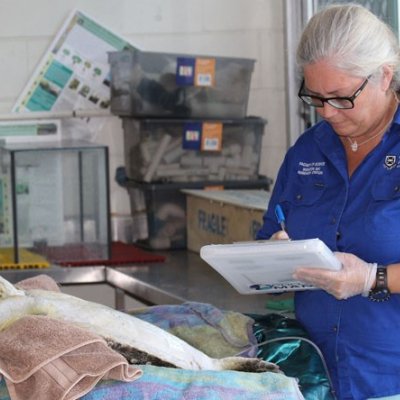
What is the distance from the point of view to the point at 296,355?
223 cm

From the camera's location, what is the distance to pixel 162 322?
2371mm

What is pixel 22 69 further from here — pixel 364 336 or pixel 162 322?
pixel 364 336

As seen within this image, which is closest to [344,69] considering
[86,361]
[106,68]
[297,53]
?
[297,53]

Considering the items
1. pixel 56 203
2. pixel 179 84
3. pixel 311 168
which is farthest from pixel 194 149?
pixel 311 168

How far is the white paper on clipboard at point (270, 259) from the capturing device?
78.5 inches

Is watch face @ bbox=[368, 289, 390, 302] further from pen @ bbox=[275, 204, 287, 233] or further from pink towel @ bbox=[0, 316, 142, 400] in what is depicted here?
pink towel @ bbox=[0, 316, 142, 400]

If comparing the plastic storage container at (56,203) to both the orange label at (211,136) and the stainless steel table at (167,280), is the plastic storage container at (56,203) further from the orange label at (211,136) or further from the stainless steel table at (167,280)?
the orange label at (211,136)

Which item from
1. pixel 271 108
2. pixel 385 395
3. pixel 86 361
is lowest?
pixel 385 395

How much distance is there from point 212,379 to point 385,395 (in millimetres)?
418

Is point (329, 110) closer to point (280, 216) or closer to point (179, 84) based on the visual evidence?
point (280, 216)

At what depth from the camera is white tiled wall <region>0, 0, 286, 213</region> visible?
4.53m

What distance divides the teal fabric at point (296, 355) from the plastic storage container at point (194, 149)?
6.67ft

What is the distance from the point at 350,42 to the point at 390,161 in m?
0.27

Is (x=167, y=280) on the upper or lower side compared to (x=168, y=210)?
lower
